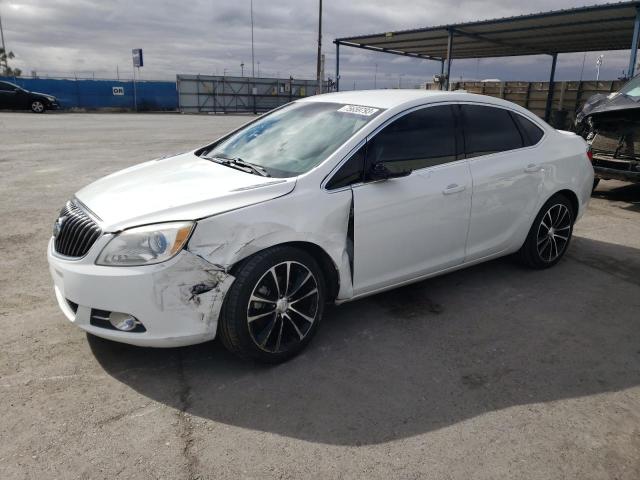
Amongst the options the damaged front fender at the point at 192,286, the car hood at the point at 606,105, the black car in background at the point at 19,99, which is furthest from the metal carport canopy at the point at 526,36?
the black car in background at the point at 19,99

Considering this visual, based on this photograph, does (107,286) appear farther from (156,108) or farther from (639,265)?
(156,108)

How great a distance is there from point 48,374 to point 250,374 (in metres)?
1.21

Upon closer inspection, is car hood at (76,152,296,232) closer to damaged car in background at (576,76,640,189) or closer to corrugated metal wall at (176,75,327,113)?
damaged car in background at (576,76,640,189)

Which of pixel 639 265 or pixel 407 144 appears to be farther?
pixel 639 265

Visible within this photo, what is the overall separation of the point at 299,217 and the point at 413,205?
0.94m

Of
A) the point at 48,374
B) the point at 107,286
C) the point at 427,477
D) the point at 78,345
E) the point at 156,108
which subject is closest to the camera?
the point at 427,477

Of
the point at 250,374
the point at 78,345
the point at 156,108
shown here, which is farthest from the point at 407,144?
the point at 156,108

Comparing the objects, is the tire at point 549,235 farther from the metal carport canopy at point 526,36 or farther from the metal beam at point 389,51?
the metal beam at point 389,51

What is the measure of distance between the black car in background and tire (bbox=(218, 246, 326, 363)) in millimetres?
29664

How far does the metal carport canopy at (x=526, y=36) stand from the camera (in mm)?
15008

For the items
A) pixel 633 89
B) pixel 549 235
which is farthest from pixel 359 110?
pixel 633 89

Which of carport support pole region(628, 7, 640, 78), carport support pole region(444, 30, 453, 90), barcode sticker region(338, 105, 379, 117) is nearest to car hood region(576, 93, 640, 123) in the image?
barcode sticker region(338, 105, 379, 117)

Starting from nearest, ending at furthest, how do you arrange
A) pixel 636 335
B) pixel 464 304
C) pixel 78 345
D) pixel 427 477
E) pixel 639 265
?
pixel 427 477 → pixel 78 345 → pixel 636 335 → pixel 464 304 → pixel 639 265

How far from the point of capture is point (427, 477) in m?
2.33
